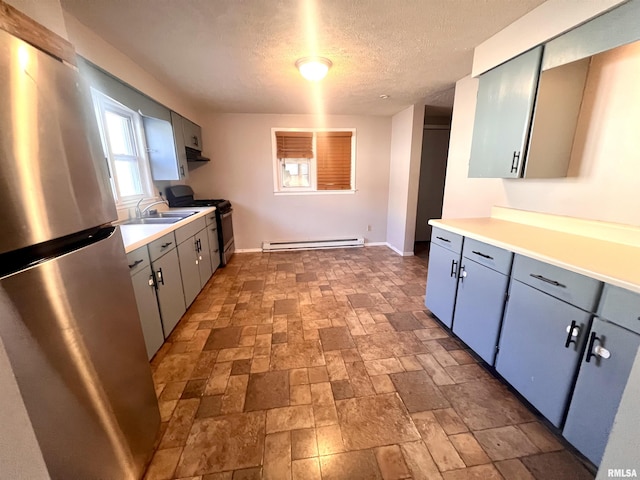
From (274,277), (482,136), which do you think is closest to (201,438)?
(274,277)

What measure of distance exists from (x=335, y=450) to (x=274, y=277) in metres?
2.35

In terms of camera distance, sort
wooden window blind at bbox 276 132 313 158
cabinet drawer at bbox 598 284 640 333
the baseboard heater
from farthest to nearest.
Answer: the baseboard heater
wooden window blind at bbox 276 132 313 158
cabinet drawer at bbox 598 284 640 333

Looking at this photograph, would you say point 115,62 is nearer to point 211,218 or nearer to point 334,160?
point 211,218

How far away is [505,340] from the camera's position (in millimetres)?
1578

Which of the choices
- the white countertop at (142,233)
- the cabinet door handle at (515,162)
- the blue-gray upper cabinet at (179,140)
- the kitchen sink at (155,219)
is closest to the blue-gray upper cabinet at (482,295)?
the cabinet door handle at (515,162)

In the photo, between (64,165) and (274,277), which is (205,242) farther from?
(64,165)

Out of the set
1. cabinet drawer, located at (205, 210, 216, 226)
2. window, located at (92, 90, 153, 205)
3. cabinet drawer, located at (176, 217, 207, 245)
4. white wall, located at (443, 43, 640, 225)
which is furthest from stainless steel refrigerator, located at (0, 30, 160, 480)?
white wall, located at (443, 43, 640, 225)

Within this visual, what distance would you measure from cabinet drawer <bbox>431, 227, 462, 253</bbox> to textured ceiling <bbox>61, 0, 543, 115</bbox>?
1.51 m

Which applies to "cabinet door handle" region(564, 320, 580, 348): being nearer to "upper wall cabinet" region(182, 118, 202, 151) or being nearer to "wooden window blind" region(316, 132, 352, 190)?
"wooden window blind" region(316, 132, 352, 190)

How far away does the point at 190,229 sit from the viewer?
271 cm

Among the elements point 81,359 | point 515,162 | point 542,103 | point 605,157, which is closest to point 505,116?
point 542,103

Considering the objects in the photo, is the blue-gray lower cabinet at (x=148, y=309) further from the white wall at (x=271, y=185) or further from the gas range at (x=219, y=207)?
the white wall at (x=271, y=185)

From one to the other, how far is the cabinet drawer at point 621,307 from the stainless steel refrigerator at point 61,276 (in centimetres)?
203

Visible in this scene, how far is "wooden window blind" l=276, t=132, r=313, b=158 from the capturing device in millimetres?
4320
